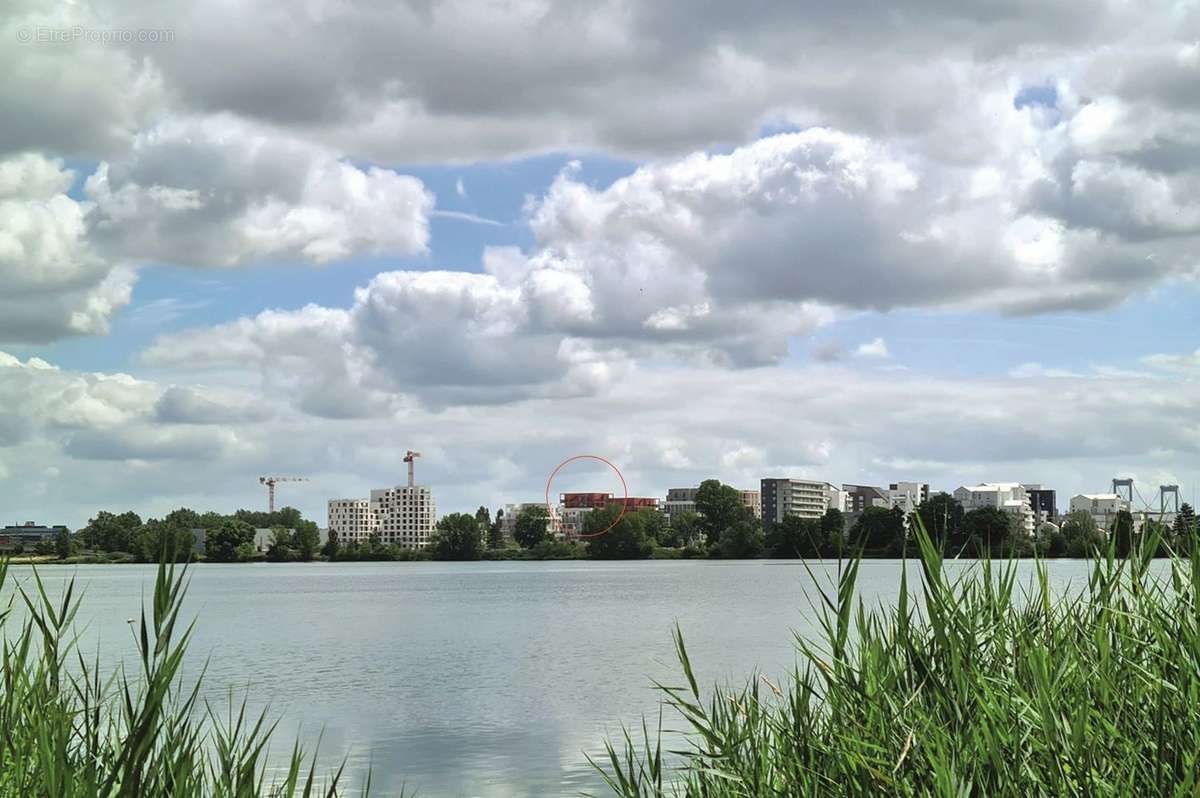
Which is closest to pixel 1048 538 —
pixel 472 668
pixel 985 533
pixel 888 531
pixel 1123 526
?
pixel 1123 526

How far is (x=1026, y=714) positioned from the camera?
7.38 m

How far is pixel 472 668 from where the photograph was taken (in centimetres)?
4609

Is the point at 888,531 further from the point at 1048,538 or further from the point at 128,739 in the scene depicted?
the point at 128,739

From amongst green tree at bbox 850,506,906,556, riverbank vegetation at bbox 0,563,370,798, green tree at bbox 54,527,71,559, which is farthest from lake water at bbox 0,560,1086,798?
green tree at bbox 54,527,71,559

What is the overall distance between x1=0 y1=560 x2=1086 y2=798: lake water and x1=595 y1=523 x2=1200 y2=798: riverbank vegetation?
4.40ft

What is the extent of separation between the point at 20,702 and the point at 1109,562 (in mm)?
7472

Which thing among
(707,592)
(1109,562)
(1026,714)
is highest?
(1109,562)

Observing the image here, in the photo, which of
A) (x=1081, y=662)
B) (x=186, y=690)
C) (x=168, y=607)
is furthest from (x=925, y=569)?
(x=186, y=690)

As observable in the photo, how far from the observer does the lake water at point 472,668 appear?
26578 millimetres

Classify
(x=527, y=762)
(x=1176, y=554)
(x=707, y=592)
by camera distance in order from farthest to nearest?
(x=707, y=592) → (x=527, y=762) → (x=1176, y=554)

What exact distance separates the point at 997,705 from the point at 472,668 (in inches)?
1585

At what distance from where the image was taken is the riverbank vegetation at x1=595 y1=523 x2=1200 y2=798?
6746 mm

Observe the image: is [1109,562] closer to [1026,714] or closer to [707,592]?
[1026,714]

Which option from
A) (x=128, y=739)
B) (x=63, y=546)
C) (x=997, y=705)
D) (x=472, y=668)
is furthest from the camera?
(x=63, y=546)
